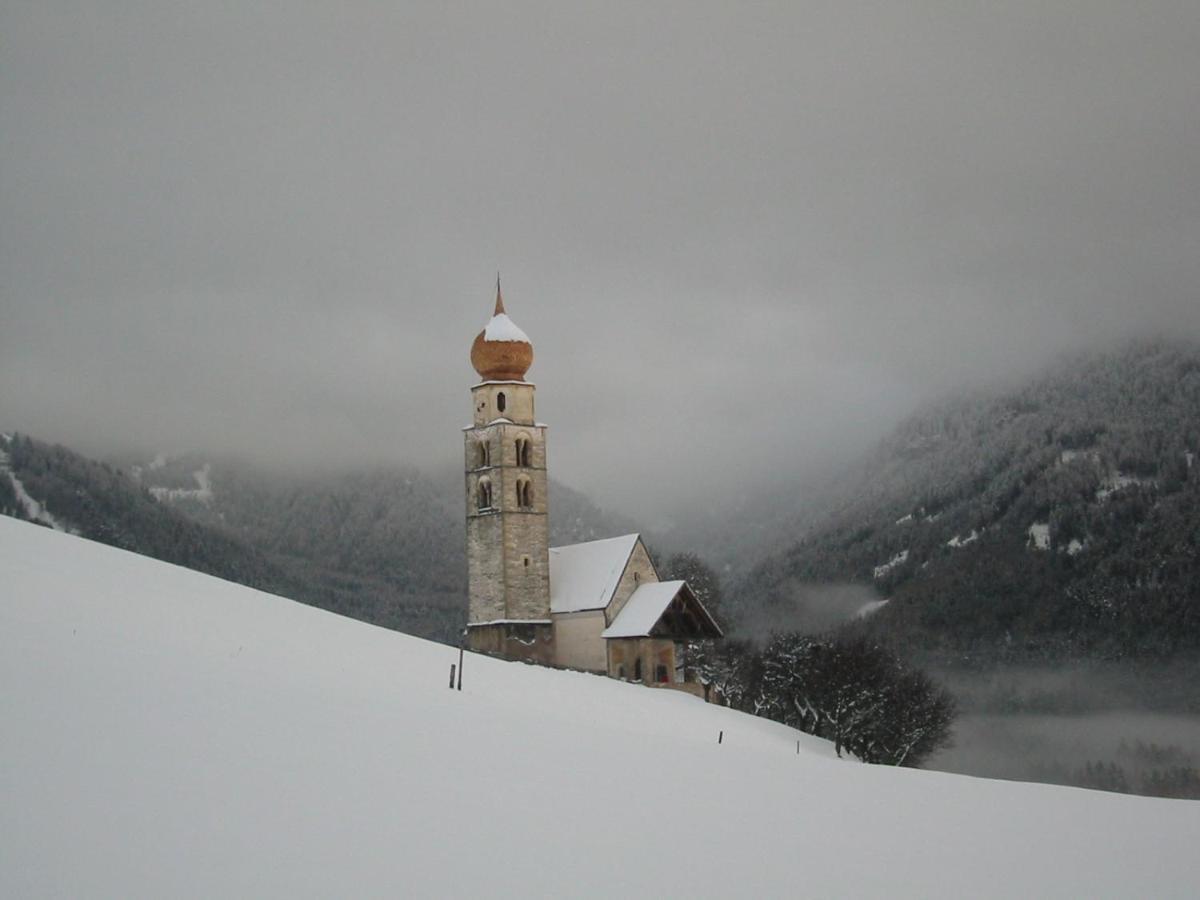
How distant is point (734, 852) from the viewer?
13.7 m

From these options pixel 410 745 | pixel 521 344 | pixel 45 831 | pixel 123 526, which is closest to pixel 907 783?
pixel 410 745

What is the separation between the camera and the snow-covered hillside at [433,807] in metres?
11.3

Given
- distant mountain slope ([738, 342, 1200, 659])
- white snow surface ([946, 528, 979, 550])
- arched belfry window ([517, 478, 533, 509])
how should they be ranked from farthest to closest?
white snow surface ([946, 528, 979, 550])
distant mountain slope ([738, 342, 1200, 659])
arched belfry window ([517, 478, 533, 509])

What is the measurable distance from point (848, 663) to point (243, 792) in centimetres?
4880

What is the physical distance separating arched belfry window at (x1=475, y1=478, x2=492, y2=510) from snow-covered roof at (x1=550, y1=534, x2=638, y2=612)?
4.88 metres

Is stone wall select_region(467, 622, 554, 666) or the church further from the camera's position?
stone wall select_region(467, 622, 554, 666)

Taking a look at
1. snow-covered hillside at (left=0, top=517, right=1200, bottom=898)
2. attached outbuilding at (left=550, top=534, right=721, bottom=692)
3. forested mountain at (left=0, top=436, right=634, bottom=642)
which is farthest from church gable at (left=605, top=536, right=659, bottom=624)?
forested mountain at (left=0, top=436, right=634, bottom=642)

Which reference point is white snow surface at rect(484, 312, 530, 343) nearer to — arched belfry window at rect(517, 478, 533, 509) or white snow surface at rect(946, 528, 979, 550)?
arched belfry window at rect(517, 478, 533, 509)

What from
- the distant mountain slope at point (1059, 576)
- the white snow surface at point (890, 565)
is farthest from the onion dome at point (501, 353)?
the white snow surface at point (890, 565)

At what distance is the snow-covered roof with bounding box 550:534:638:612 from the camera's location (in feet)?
209

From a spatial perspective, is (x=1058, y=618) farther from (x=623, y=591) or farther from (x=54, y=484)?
(x=54, y=484)

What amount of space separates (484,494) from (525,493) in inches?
88.2

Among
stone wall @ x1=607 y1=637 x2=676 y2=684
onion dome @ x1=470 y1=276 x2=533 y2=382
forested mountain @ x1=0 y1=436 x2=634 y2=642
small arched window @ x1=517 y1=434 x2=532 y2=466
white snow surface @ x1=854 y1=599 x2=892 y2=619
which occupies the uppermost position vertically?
forested mountain @ x1=0 y1=436 x2=634 y2=642

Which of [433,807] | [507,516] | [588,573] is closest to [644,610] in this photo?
[588,573]
